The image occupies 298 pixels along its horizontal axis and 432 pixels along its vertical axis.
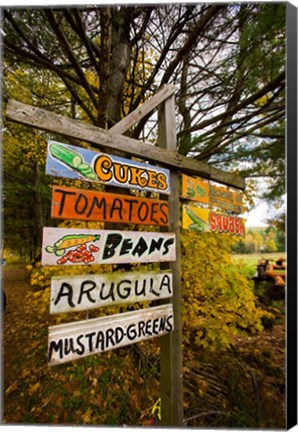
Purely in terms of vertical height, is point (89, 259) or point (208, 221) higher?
point (208, 221)

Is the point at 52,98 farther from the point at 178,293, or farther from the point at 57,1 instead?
the point at 178,293

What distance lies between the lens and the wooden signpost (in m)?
0.92

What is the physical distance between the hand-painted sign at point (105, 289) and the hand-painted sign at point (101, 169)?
49 cm

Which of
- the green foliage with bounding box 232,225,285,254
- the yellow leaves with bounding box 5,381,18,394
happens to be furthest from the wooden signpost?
the yellow leaves with bounding box 5,381,18,394

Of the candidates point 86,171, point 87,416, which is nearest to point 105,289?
point 86,171

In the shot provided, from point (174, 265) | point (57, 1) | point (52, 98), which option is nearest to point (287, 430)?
point (174, 265)

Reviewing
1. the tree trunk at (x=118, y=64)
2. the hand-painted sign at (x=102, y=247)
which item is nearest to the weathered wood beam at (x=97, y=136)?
the hand-painted sign at (x=102, y=247)

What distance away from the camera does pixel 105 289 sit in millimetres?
1033

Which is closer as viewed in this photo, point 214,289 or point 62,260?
point 62,260

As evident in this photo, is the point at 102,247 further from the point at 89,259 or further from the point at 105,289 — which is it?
the point at 105,289

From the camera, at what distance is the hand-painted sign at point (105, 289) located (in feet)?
3.01

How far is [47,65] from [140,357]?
3183 mm

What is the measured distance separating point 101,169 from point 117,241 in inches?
15.1

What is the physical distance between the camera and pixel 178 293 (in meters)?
1.36
